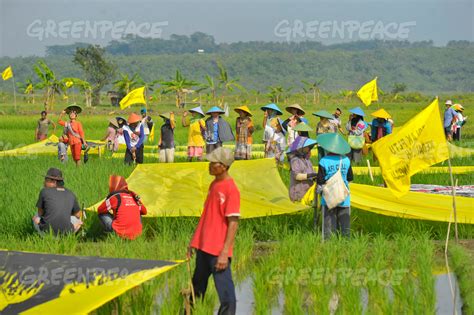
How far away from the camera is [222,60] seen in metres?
182

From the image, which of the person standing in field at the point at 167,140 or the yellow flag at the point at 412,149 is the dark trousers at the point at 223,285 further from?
the person standing in field at the point at 167,140

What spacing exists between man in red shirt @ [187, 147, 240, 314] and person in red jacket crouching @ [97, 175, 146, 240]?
118 inches

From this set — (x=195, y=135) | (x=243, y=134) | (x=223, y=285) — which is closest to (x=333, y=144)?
(x=223, y=285)

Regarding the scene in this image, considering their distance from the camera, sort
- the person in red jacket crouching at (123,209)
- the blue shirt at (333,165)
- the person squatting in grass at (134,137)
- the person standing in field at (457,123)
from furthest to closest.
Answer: the person standing in field at (457,123)
the person squatting in grass at (134,137)
the person in red jacket crouching at (123,209)
the blue shirt at (333,165)

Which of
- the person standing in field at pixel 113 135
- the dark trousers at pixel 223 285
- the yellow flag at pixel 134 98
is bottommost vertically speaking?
the dark trousers at pixel 223 285

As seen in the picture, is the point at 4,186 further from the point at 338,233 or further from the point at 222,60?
the point at 222,60

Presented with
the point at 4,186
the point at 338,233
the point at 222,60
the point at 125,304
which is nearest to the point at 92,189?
the point at 4,186

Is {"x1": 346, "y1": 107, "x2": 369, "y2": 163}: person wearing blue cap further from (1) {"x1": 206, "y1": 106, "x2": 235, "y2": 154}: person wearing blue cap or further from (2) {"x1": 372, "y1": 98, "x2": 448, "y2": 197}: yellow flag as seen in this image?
(2) {"x1": 372, "y1": 98, "x2": 448, "y2": 197}: yellow flag

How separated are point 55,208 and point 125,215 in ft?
2.07

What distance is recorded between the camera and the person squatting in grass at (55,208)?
29.6ft

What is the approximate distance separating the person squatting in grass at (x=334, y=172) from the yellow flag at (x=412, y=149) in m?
0.52

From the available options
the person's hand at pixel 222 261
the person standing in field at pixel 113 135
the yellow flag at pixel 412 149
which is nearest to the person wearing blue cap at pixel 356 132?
the person standing in field at pixel 113 135

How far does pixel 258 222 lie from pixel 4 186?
15.1 ft

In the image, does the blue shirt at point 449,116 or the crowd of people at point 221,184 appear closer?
the crowd of people at point 221,184
